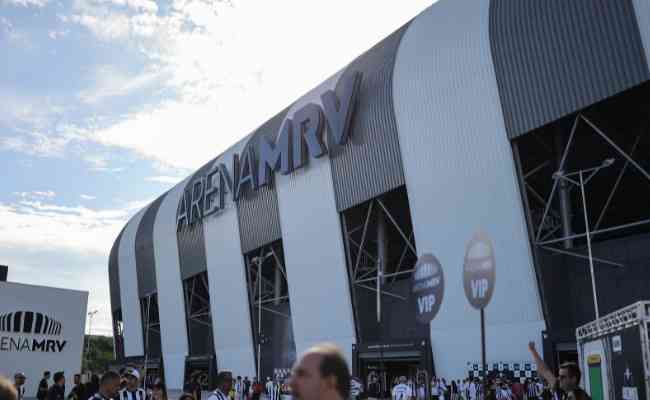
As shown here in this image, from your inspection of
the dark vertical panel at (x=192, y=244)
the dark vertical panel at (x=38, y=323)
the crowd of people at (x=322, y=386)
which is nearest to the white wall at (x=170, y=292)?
the dark vertical panel at (x=192, y=244)

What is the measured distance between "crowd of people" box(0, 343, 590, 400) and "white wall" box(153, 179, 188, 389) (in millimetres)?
18800

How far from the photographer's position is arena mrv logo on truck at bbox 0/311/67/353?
84.1 feet

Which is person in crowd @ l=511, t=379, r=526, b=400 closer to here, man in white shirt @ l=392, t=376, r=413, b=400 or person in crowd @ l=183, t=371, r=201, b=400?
man in white shirt @ l=392, t=376, r=413, b=400

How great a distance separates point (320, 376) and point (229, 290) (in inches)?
1409

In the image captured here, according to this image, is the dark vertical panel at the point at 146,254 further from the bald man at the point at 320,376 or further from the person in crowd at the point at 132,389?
the bald man at the point at 320,376

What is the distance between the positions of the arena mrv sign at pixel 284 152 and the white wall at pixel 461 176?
341cm

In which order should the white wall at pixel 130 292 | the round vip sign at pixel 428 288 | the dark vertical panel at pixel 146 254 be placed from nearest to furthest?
the round vip sign at pixel 428 288, the dark vertical panel at pixel 146 254, the white wall at pixel 130 292

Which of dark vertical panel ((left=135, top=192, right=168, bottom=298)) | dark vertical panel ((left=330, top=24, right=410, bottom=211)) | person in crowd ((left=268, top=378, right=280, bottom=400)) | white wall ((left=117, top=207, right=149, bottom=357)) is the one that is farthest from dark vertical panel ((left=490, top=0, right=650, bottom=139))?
white wall ((left=117, top=207, right=149, bottom=357))

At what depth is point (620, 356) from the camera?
882cm

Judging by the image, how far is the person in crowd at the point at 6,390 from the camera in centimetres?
260

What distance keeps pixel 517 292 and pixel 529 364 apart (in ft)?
7.59

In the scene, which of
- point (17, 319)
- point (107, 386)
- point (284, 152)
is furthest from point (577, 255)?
point (17, 319)

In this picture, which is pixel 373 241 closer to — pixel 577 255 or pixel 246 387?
pixel 246 387

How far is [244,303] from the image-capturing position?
119ft
